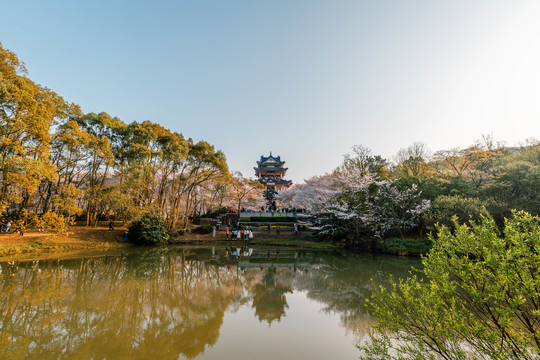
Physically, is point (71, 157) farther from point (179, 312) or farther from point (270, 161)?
point (270, 161)

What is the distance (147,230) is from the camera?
19.0 meters

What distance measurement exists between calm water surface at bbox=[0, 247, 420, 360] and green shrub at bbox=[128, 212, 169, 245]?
291 inches

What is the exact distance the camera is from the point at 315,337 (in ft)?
17.1

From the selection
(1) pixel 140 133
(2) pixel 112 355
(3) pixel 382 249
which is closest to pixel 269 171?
(1) pixel 140 133

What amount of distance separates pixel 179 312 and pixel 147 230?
1458 cm

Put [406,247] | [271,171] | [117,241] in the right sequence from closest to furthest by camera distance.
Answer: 1. [406,247]
2. [117,241]
3. [271,171]

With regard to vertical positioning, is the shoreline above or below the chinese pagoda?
below

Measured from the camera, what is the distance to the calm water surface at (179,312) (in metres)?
4.53

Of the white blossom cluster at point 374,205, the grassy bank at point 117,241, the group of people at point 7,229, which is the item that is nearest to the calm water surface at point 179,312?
the grassy bank at point 117,241

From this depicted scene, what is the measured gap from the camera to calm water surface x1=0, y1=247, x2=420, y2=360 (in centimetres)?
453

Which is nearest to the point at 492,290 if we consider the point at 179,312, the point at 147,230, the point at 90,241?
the point at 179,312

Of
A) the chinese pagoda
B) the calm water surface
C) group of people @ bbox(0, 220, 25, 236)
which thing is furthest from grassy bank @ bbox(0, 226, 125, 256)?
the chinese pagoda

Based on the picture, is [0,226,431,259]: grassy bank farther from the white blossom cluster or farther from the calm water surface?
the calm water surface

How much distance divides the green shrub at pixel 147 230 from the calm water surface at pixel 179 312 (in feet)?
24.2
